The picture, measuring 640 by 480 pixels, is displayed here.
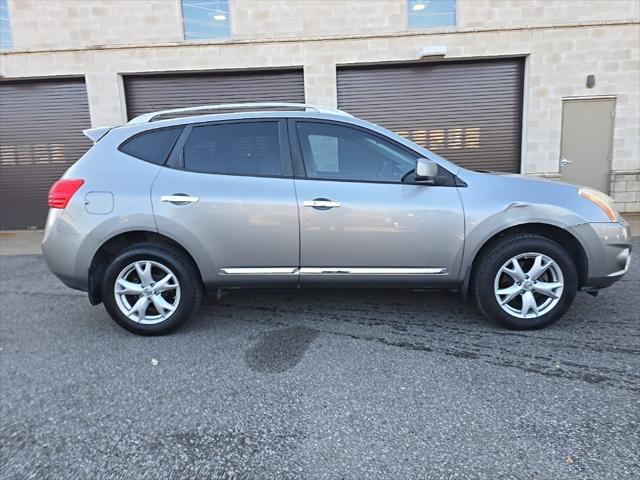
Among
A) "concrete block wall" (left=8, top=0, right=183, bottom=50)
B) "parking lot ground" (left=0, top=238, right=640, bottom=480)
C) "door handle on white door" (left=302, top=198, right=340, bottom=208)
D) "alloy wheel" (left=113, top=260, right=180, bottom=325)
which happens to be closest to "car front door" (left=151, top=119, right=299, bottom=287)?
"door handle on white door" (left=302, top=198, right=340, bottom=208)

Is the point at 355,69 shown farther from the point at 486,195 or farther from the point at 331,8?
the point at 486,195

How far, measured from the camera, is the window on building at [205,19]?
910 centimetres

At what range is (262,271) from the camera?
11.8ft

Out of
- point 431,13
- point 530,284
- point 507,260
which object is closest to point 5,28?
point 431,13

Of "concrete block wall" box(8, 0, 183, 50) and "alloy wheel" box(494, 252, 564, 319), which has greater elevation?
"concrete block wall" box(8, 0, 183, 50)

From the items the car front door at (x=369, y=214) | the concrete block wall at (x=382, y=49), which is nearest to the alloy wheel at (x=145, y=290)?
the car front door at (x=369, y=214)

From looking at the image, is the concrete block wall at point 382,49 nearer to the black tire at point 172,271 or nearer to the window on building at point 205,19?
the window on building at point 205,19

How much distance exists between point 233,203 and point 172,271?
75cm

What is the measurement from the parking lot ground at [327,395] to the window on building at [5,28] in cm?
784

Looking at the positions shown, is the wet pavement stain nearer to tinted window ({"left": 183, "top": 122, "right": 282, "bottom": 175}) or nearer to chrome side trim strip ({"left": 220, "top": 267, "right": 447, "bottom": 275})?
chrome side trim strip ({"left": 220, "top": 267, "right": 447, "bottom": 275})

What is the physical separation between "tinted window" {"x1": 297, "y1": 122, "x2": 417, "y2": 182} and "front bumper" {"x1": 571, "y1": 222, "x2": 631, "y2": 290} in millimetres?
1458

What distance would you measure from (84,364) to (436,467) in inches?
100

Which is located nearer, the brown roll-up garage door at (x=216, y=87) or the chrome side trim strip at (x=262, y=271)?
the chrome side trim strip at (x=262, y=271)

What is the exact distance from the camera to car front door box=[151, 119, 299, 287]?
3.48 m
